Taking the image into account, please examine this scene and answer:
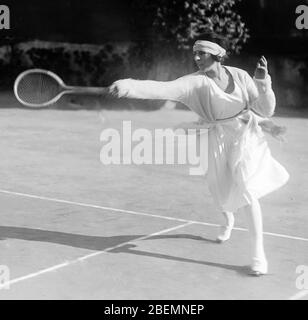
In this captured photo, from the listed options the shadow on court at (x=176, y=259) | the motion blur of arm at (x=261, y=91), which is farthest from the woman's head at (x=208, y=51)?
the shadow on court at (x=176, y=259)

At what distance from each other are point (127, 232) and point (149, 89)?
2.04 meters

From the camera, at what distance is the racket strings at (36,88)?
294 inches

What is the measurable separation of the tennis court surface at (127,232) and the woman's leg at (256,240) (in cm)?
10

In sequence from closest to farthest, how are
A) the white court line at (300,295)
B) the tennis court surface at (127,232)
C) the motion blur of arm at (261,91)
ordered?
the white court line at (300,295), the tennis court surface at (127,232), the motion blur of arm at (261,91)

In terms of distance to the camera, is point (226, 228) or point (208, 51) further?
point (226, 228)

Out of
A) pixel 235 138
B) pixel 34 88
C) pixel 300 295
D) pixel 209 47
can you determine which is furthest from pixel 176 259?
pixel 34 88

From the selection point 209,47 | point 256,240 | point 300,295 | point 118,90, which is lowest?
point 300,295

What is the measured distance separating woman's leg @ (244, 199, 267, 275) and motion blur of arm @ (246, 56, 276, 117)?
847 millimetres

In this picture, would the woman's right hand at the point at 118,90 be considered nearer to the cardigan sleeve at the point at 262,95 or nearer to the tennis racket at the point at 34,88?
the tennis racket at the point at 34,88

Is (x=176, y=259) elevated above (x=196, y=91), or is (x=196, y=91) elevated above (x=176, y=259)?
(x=196, y=91)

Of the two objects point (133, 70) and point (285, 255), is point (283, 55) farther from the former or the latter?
point (285, 255)

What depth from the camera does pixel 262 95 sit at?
6.99 metres

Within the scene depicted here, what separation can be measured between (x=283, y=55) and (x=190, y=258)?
12.3 meters

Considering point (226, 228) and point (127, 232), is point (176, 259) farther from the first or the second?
point (127, 232)
